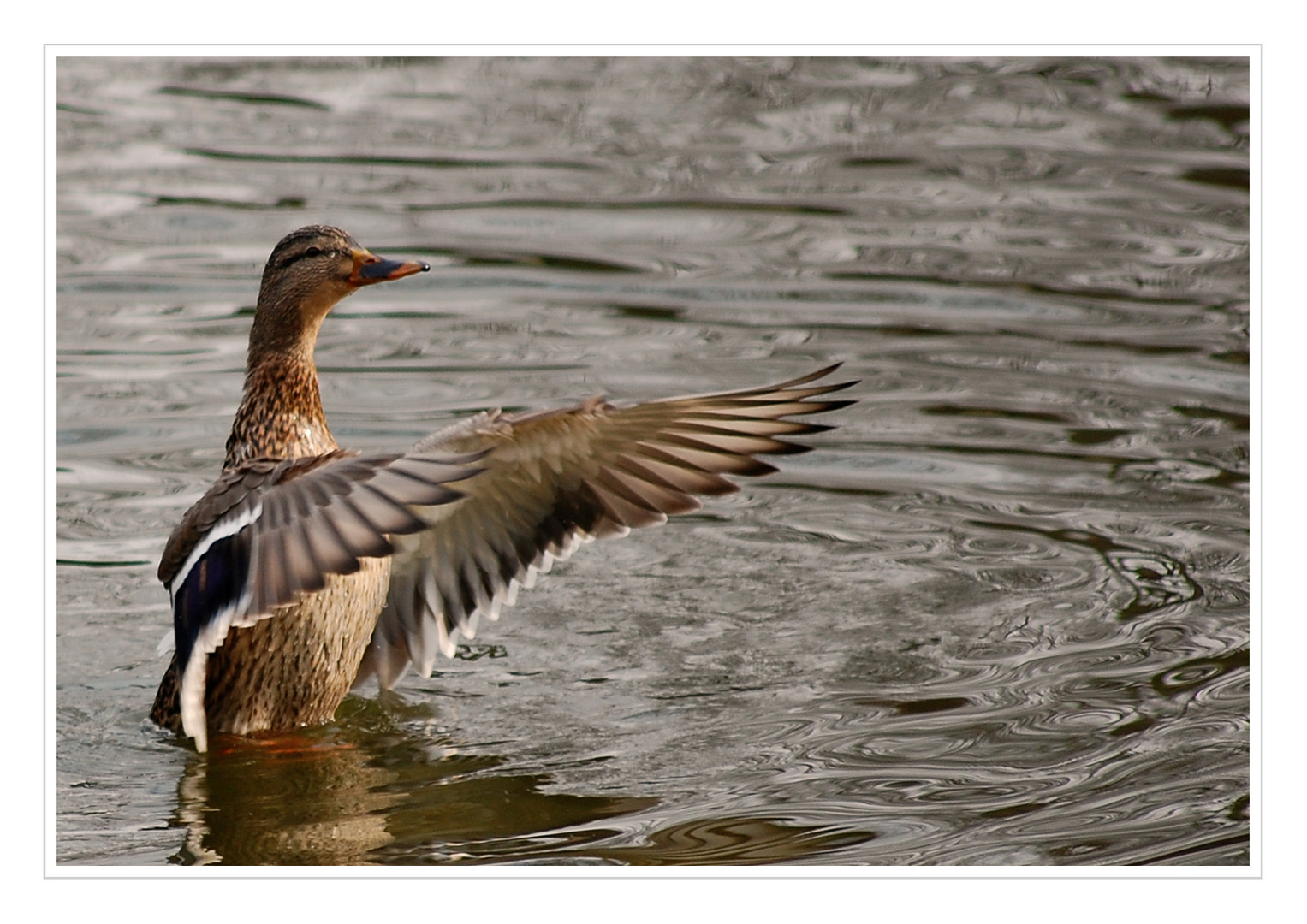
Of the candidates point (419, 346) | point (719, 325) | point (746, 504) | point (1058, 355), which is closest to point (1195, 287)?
point (1058, 355)

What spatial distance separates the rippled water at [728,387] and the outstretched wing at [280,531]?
72 cm

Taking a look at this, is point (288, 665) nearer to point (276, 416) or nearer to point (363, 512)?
point (276, 416)

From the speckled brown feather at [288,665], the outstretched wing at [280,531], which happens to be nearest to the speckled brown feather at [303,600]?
the speckled brown feather at [288,665]

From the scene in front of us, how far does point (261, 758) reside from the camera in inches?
247

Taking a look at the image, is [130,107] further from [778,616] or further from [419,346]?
[778,616]

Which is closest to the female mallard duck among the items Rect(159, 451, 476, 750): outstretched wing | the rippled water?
Rect(159, 451, 476, 750): outstretched wing

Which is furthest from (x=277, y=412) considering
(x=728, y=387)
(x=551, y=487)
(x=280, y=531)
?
(x=728, y=387)

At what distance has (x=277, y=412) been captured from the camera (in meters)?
6.54

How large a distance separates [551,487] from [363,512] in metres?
1.26

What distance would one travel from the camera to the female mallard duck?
5.23 metres

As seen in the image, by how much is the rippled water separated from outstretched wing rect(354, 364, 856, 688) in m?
0.33

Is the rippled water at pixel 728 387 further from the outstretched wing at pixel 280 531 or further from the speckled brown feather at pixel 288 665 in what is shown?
the outstretched wing at pixel 280 531

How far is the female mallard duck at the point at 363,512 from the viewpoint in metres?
5.23

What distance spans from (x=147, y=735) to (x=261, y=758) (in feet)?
1.51
